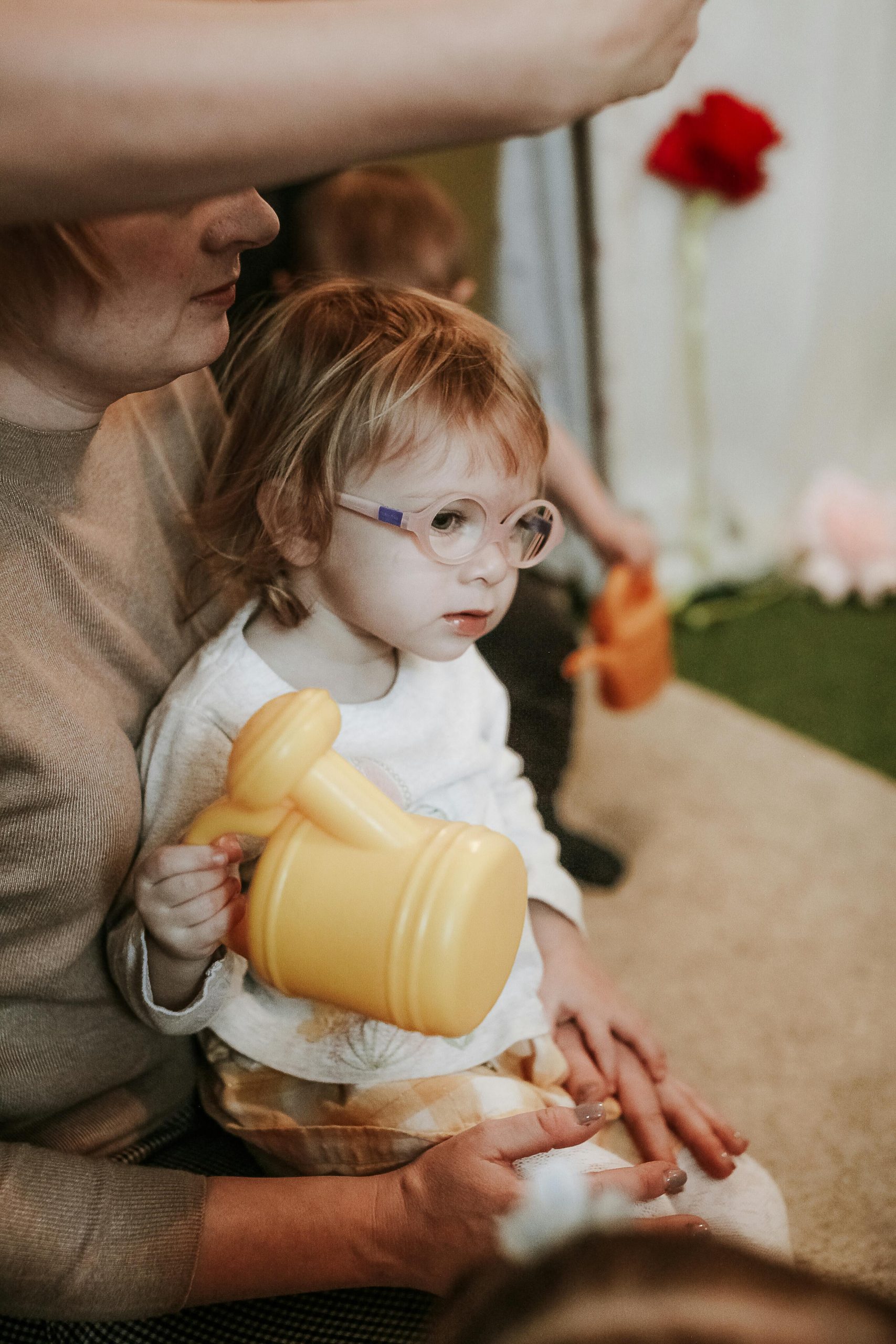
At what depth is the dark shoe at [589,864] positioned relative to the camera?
140 cm

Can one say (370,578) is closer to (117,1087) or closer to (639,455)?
(117,1087)

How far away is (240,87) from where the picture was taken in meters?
0.45

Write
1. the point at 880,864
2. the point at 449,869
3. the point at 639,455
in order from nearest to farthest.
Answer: the point at 449,869
the point at 880,864
the point at 639,455

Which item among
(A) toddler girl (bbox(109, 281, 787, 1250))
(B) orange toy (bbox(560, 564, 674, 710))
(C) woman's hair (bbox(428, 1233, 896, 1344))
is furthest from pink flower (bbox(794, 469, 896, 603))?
(C) woman's hair (bbox(428, 1233, 896, 1344))

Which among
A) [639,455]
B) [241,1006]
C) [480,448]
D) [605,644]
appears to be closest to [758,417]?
[639,455]

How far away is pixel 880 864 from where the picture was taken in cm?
143

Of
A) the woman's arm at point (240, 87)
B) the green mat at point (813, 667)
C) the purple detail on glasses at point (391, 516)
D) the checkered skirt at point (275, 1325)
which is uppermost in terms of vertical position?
the woman's arm at point (240, 87)

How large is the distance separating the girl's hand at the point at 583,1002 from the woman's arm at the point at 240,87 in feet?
2.12

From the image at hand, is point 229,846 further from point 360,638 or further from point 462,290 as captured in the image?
point 462,290

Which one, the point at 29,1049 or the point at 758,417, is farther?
the point at 758,417

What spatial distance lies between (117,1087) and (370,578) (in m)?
0.43

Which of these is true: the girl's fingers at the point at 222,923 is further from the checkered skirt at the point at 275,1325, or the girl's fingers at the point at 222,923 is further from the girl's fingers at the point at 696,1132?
the girl's fingers at the point at 696,1132

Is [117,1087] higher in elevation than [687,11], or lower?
lower

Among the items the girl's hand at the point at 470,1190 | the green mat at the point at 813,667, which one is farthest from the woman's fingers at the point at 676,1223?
the green mat at the point at 813,667
